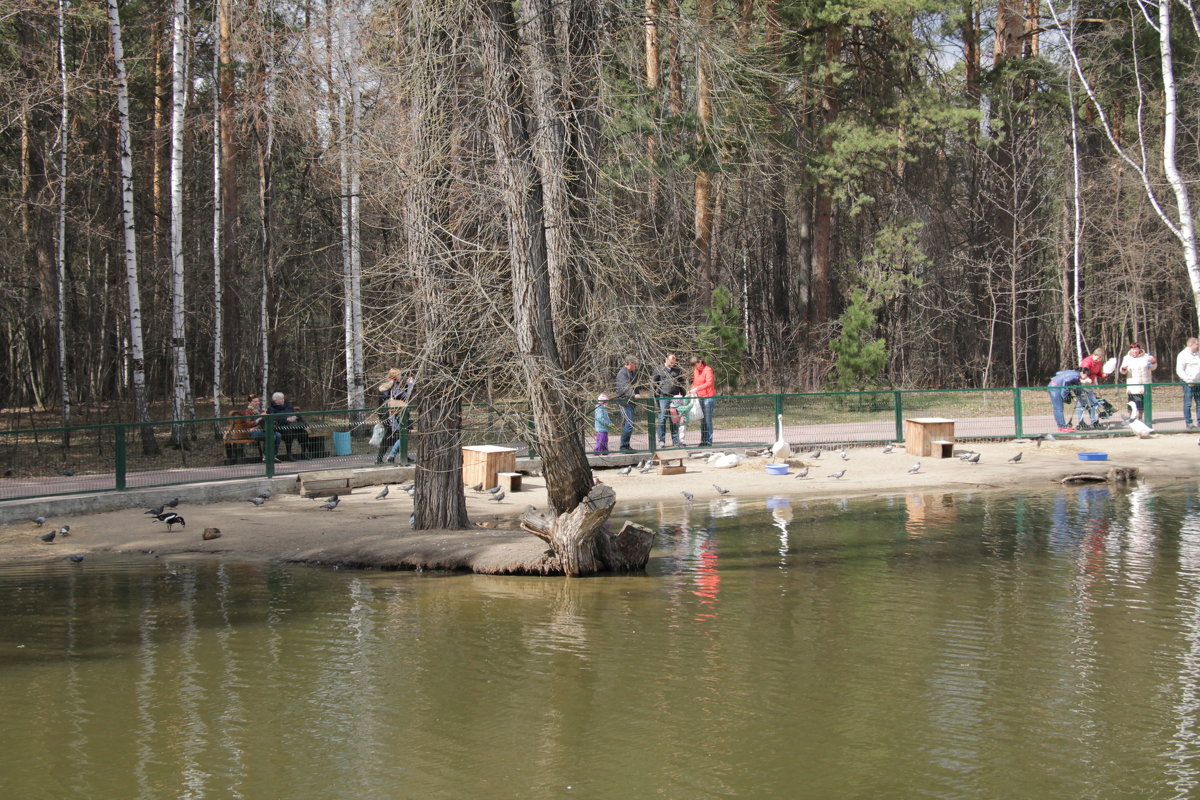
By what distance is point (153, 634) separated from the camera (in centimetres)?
1068

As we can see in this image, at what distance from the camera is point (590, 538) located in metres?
13.1

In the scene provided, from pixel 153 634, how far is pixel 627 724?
5.26 meters

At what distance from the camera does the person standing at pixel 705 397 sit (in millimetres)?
23078

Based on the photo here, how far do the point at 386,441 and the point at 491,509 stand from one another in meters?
4.42

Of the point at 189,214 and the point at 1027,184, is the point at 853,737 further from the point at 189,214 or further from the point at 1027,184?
the point at 189,214

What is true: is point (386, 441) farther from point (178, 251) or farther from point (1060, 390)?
point (1060, 390)

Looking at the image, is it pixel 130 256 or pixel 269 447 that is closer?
pixel 269 447

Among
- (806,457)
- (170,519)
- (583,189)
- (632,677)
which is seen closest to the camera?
(632,677)

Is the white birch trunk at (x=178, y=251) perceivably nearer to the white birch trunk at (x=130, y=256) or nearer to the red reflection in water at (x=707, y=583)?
the white birch trunk at (x=130, y=256)

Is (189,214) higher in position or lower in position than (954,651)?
higher

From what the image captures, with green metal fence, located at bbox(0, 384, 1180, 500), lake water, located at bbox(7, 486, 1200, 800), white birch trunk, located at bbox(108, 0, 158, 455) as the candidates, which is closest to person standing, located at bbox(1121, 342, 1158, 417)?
green metal fence, located at bbox(0, 384, 1180, 500)

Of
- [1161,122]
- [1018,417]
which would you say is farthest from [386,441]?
[1161,122]

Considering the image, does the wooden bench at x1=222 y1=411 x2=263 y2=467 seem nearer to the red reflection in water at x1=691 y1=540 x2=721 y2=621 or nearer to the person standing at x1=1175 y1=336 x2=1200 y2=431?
the red reflection in water at x1=691 y1=540 x2=721 y2=621

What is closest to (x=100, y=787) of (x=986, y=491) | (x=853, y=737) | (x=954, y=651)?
(x=853, y=737)
